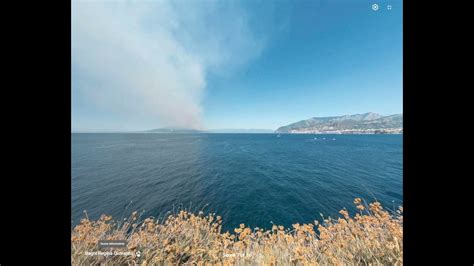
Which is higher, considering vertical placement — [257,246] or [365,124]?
[365,124]

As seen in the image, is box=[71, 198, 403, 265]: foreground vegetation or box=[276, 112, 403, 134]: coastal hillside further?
box=[276, 112, 403, 134]: coastal hillside

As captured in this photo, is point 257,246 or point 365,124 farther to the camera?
point 365,124

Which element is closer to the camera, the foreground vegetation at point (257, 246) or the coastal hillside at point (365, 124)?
the foreground vegetation at point (257, 246)

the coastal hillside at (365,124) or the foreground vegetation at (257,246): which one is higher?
the coastal hillside at (365,124)

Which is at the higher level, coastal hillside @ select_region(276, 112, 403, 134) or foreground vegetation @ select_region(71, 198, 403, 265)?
coastal hillside @ select_region(276, 112, 403, 134)
